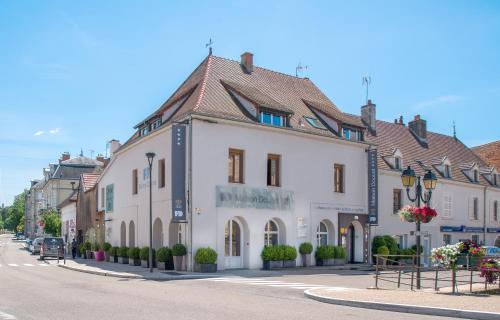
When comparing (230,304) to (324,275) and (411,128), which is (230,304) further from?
(411,128)

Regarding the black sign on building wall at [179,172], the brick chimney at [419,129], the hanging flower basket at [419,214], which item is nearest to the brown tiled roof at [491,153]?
the brick chimney at [419,129]

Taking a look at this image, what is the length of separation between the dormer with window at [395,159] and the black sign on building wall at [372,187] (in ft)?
12.0

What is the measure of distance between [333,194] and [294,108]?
556 cm

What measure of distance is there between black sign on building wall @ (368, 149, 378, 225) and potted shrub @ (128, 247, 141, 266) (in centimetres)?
1391

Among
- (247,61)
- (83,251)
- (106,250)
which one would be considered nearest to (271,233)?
(247,61)

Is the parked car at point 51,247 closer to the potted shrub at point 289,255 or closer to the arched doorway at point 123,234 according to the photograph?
the arched doorway at point 123,234

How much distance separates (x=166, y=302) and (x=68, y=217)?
4683 centimetres

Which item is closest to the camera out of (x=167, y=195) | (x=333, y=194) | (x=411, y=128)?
(x=167, y=195)

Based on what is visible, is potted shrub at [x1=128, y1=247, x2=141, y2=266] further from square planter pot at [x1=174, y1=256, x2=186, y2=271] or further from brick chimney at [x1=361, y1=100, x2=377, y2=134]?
brick chimney at [x1=361, y1=100, x2=377, y2=134]

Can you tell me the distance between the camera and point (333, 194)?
32.3m

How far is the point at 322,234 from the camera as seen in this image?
105 feet

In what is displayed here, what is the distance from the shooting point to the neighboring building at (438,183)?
37.2 meters

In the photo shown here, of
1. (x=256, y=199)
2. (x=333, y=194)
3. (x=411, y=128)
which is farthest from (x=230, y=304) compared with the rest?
(x=411, y=128)

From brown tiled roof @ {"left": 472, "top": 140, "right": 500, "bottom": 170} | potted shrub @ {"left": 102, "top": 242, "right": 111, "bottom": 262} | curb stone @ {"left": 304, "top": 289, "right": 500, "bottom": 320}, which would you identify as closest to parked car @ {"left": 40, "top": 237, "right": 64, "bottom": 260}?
potted shrub @ {"left": 102, "top": 242, "right": 111, "bottom": 262}
